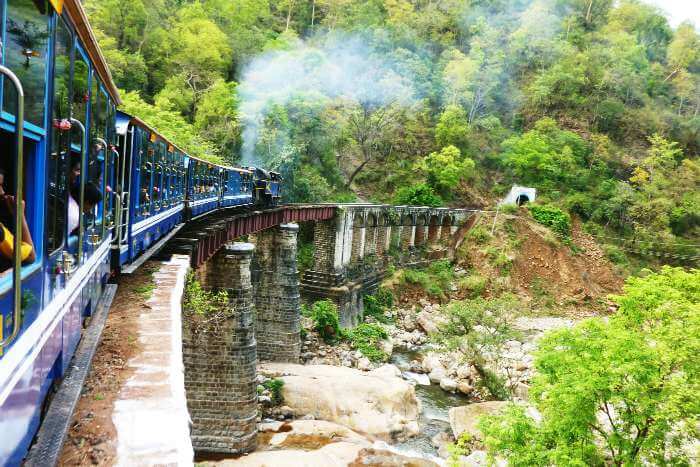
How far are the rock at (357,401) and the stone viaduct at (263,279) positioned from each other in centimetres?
213

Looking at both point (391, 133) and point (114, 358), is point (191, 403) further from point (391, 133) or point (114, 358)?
point (391, 133)

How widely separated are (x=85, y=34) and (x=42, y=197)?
7.05ft

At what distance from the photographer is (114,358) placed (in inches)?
237

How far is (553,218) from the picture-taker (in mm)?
48094

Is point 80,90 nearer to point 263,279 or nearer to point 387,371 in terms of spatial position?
point 263,279

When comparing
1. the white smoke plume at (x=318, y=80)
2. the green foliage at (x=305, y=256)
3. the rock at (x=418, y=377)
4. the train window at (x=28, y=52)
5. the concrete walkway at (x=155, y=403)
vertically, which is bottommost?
the rock at (x=418, y=377)

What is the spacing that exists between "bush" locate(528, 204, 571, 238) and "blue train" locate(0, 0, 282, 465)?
44.3m

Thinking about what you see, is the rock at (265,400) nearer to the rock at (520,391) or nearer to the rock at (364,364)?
the rock at (364,364)

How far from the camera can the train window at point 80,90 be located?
477 centimetres

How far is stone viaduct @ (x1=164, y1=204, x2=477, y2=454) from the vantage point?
16.0 metres

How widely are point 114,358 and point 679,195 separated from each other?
5995 centimetres

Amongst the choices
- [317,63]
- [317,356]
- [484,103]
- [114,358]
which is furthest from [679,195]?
[114,358]

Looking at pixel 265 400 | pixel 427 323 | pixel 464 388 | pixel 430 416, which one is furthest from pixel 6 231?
pixel 427 323

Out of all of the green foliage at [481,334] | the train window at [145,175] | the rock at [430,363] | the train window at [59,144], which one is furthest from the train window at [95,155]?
the rock at [430,363]
